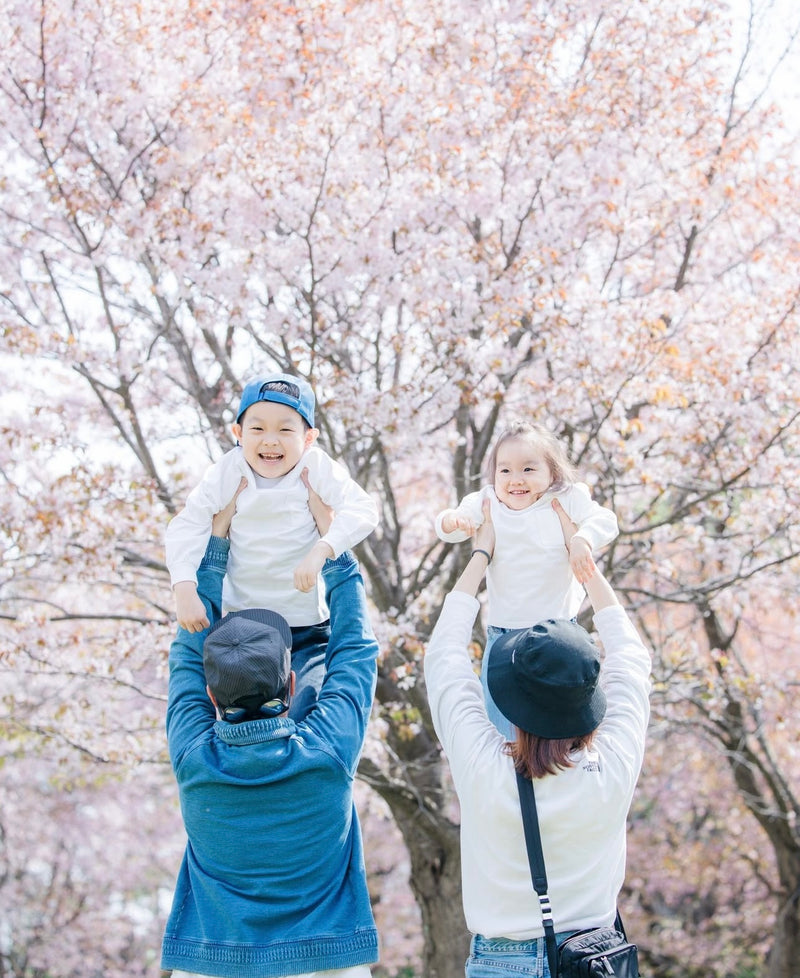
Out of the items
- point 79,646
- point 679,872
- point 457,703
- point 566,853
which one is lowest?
point 566,853

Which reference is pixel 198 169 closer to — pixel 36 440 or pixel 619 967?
pixel 36 440

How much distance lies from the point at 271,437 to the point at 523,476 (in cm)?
74

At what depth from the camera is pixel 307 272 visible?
621 cm

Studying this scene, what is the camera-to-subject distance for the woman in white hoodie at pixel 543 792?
6.38 ft

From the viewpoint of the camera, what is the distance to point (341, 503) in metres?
2.69

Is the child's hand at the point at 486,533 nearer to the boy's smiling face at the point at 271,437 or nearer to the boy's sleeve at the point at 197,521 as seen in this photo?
the boy's smiling face at the point at 271,437

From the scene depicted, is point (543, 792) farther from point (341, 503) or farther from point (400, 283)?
point (400, 283)

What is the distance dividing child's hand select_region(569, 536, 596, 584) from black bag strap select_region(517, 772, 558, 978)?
2.16 ft

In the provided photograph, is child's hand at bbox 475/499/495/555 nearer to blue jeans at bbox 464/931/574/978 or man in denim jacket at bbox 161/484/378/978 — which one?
man in denim jacket at bbox 161/484/378/978

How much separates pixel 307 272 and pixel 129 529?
2006mm

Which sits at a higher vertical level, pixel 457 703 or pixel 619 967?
pixel 457 703

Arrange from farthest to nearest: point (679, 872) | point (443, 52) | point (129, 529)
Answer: point (679, 872) < point (443, 52) < point (129, 529)

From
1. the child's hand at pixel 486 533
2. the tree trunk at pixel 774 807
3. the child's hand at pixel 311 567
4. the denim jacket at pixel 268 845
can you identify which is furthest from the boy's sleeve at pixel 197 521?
the tree trunk at pixel 774 807

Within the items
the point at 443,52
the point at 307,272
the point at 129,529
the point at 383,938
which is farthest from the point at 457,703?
the point at 383,938
